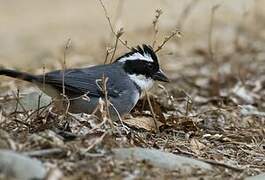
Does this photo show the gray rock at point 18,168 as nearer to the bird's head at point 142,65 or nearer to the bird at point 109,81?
the bird at point 109,81

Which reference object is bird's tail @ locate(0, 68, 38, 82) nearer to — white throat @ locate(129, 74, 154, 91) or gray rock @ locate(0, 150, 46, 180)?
white throat @ locate(129, 74, 154, 91)

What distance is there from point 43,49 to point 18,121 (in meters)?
5.71

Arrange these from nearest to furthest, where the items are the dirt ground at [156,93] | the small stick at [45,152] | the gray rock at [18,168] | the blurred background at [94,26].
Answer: the gray rock at [18,168], the small stick at [45,152], the dirt ground at [156,93], the blurred background at [94,26]

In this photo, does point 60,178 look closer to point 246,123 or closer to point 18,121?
point 18,121

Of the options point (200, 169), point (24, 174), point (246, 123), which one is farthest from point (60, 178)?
point (246, 123)

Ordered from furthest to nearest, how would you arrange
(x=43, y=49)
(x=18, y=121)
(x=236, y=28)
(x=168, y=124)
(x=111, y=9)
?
1. (x=111, y=9)
2. (x=236, y=28)
3. (x=43, y=49)
4. (x=168, y=124)
5. (x=18, y=121)

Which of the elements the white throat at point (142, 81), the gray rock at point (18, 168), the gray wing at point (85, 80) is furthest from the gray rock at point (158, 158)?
the white throat at point (142, 81)

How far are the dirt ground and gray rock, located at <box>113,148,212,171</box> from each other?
5cm

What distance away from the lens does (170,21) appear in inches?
456

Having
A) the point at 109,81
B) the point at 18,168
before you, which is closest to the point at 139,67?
the point at 109,81

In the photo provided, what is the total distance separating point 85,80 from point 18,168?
6.18 ft

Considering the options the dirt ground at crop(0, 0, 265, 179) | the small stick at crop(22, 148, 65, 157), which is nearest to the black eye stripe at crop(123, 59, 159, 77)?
the dirt ground at crop(0, 0, 265, 179)

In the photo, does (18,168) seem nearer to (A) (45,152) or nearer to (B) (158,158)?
(A) (45,152)

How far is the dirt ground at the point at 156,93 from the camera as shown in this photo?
433 centimetres
